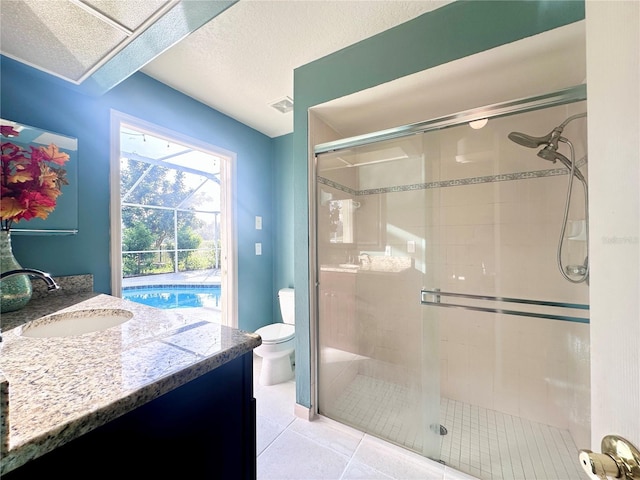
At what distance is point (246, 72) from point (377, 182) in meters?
1.30

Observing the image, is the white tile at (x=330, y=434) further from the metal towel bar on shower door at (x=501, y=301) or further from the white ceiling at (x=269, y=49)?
Answer: the white ceiling at (x=269, y=49)

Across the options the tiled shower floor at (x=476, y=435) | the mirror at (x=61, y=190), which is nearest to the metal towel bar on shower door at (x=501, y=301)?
the tiled shower floor at (x=476, y=435)

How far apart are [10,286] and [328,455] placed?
5.67ft

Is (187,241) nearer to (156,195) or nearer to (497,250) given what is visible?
(156,195)

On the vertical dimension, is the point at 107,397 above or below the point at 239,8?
below

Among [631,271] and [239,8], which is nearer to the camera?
[631,271]

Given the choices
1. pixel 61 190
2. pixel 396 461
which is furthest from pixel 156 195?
pixel 396 461

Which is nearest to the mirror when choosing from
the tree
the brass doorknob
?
the tree

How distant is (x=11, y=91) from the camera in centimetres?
131

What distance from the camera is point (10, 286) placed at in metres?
1.07

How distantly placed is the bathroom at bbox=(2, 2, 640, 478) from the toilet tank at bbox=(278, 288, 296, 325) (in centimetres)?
22

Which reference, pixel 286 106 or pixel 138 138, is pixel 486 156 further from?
pixel 138 138

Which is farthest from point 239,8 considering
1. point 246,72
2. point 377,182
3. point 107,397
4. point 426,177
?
point 107,397

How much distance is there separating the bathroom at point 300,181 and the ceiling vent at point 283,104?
382mm
